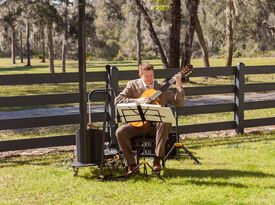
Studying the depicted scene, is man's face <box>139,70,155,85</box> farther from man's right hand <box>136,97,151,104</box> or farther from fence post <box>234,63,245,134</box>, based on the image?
fence post <box>234,63,245,134</box>

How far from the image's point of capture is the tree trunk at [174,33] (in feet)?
68.2

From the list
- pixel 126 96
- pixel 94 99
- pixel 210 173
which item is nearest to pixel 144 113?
pixel 126 96

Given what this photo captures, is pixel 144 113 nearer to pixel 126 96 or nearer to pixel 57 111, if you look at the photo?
pixel 126 96

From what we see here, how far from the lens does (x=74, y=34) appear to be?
1639 inches

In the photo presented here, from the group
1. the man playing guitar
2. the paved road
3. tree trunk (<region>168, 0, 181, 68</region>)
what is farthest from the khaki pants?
tree trunk (<region>168, 0, 181, 68</region>)

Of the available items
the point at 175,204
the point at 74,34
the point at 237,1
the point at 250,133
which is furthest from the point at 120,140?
the point at 74,34

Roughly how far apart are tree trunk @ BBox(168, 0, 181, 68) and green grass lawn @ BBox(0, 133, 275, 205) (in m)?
12.7

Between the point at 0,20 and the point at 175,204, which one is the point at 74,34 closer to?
the point at 0,20

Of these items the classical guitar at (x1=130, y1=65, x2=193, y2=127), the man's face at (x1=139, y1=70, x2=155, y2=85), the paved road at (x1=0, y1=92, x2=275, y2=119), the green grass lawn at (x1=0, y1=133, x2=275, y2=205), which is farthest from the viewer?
the paved road at (x1=0, y1=92, x2=275, y2=119)

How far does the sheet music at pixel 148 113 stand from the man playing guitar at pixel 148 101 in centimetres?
21

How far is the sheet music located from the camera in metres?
6.84

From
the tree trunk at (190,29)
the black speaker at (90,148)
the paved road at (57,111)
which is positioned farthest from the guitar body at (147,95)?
the tree trunk at (190,29)

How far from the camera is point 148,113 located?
698 centimetres

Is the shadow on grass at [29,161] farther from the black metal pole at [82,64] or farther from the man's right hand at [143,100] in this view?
the man's right hand at [143,100]
